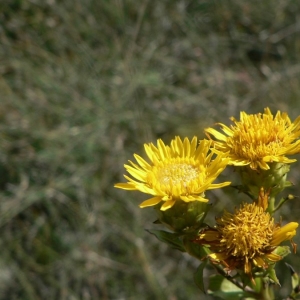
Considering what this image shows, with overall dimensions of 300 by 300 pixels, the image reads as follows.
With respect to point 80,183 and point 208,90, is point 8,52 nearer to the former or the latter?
point 80,183

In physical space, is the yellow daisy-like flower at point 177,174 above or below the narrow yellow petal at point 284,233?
above

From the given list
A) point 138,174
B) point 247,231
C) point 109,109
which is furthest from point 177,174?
point 109,109

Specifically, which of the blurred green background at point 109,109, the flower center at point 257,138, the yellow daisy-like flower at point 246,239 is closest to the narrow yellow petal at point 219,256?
the yellow daisy-like flower at point 246,239

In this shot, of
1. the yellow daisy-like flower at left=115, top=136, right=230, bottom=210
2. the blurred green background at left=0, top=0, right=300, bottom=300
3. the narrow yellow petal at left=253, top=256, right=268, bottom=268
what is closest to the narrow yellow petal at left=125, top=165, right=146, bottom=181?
the yellow daisy-like flower at left=115, top=136, right=230, bottom=210

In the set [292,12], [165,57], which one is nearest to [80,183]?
[165,57]

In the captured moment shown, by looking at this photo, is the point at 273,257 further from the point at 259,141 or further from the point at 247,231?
the point at 259,141

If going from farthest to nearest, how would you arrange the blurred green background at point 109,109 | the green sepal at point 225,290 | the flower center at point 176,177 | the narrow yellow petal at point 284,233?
the blurred green background at point 109,109, the green sepal at point 225,290, the flower center at point 176,177, the narrow yellow petal at point 284,233

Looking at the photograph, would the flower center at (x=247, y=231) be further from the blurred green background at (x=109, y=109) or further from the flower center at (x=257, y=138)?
the blurred green background at (x=109, y=109)
